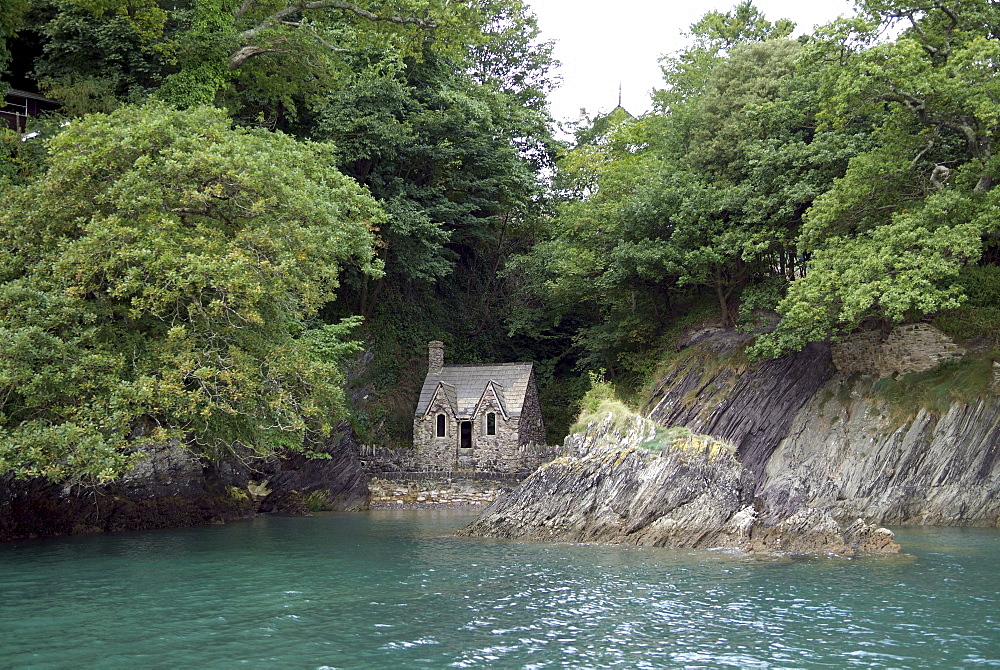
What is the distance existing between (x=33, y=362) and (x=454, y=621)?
42.9ft

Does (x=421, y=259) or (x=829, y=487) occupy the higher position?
(x=421, y=259)

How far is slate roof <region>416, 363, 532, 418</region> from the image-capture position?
46.7 metres

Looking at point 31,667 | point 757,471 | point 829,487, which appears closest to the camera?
point 31,667

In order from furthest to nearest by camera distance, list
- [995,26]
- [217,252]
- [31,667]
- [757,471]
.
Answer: [757,471]
[995,26]
[217,252]
[31,667]

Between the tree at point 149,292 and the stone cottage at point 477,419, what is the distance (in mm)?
19038

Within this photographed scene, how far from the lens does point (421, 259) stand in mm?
46812

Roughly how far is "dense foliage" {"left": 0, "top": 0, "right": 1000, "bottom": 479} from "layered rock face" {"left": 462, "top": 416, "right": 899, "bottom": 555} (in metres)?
7.31

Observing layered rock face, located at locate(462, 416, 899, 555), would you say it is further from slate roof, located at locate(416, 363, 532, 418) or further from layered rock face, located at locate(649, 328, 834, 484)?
slate roof, located at locate(416, 363, 532, 418)

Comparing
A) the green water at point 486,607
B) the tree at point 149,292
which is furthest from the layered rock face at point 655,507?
the tree at point 149,292

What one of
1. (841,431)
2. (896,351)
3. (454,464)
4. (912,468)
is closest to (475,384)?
(454,464)

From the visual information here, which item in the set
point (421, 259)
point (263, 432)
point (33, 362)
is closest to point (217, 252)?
point (33, 362)

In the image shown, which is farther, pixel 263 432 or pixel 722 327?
pixel 722 327

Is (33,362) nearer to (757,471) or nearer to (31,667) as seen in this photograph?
(31,667)

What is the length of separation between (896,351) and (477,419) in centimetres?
2052
